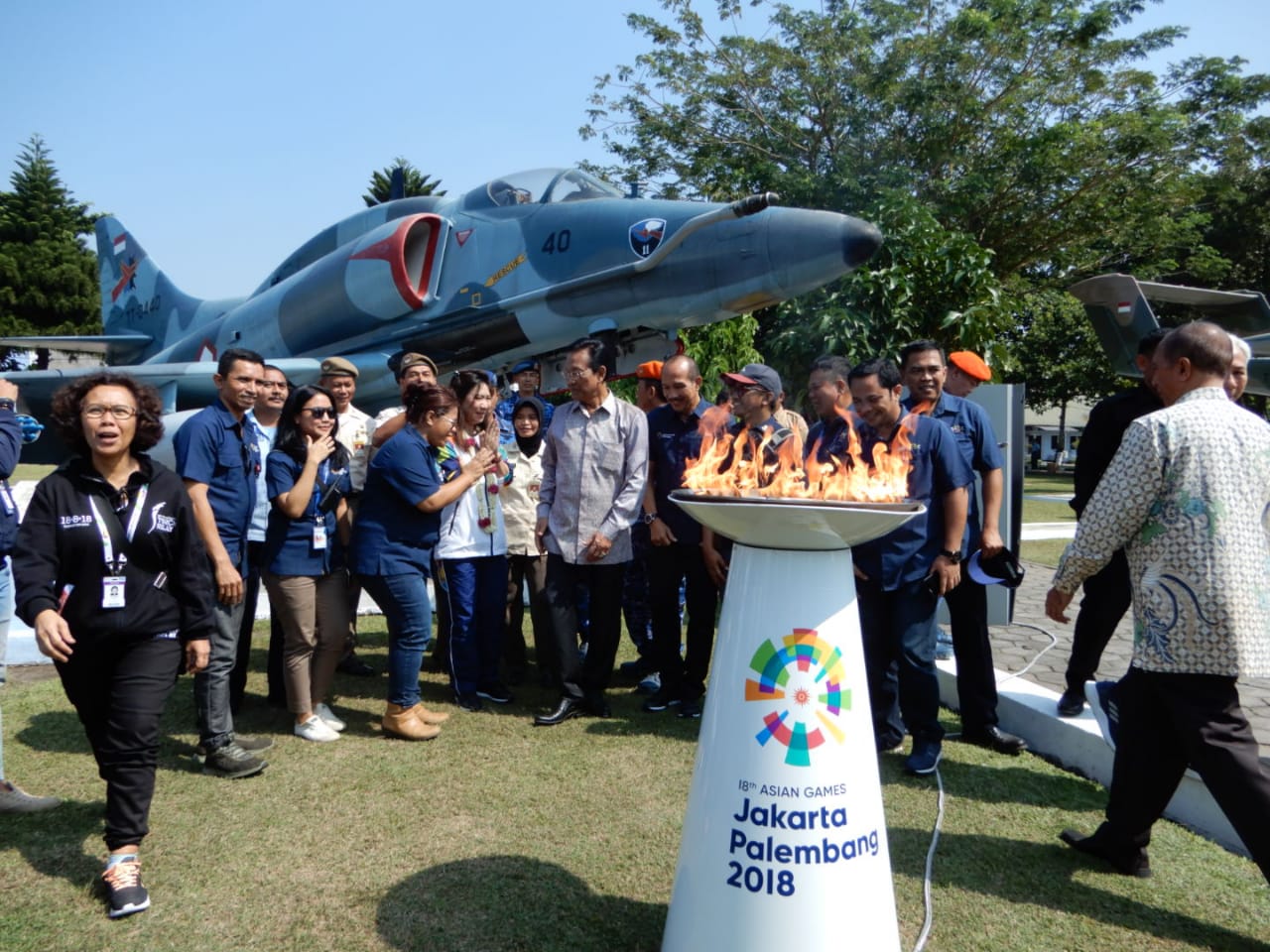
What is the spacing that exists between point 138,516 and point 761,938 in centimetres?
237

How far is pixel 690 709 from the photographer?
463 centimetres

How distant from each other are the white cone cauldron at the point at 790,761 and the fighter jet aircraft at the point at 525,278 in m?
5.63

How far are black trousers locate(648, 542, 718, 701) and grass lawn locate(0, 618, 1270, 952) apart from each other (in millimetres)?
491

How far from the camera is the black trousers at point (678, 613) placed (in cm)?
468

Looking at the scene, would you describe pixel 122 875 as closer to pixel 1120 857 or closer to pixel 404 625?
pixel 404 625

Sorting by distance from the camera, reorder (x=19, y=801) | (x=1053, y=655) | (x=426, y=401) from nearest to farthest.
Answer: (x=19, y=801)
(x=426, y=401)
(x=1053, y=655)

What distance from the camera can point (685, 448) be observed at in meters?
4.78

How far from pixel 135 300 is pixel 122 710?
18000 mm

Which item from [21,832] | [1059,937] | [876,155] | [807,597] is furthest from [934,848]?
[876,155]

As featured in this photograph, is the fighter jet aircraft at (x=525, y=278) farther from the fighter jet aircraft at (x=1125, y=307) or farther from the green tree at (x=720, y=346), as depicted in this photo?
the fighter jet aircraft at (x=1125, y=307)

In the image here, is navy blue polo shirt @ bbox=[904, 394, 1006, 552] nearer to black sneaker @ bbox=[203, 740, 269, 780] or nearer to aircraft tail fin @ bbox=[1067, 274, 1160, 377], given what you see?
black sneaker @ bbox=[203, 740, 269, 780]

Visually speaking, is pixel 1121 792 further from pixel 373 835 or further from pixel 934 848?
pixel 373 835

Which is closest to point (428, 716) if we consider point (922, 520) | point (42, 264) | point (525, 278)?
point (922, 520)

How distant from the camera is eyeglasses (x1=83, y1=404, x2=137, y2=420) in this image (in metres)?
2.71
